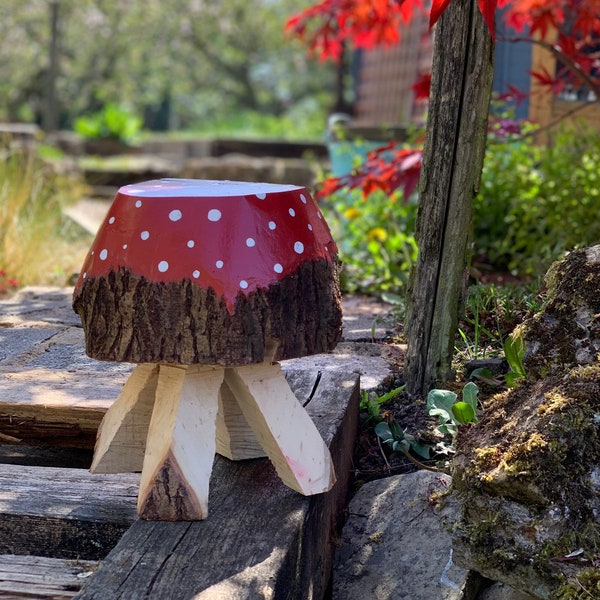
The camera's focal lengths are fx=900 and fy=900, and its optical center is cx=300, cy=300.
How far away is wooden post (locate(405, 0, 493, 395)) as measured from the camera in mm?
2631

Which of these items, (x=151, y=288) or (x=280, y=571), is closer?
(x=280, y=571)

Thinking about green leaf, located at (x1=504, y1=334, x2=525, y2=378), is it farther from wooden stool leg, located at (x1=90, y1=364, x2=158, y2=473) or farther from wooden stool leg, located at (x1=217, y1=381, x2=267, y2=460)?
wooden stool leg, located at (x1=90, y1=364, x2=158, y2=473)

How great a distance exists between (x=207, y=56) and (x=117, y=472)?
24334 millimetres

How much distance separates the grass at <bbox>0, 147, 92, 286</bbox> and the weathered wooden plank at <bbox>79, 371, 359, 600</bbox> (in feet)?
10.3

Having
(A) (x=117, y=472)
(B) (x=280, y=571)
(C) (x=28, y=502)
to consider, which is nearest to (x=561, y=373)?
(B) (x=280, y=571)

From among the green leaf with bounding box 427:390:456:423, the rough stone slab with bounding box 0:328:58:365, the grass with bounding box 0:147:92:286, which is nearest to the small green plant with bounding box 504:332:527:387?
the green leaf with bounding box 427:390:456:423

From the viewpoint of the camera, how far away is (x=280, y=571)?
5.54ft

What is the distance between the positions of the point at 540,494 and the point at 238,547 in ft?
1.93

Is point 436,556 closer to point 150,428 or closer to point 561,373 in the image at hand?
point 561,373

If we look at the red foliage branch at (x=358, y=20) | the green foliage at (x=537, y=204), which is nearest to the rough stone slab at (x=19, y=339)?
the red foliage branch at (x=358, y=20)

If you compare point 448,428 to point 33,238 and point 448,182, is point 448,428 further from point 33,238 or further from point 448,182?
point 33,238

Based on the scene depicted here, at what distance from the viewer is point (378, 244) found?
4.74m

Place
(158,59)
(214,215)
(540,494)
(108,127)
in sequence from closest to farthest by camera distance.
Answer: (540,494) < (214,215) < (108,127) < (158,59)

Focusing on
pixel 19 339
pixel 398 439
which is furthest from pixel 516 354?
pixel 19 339
